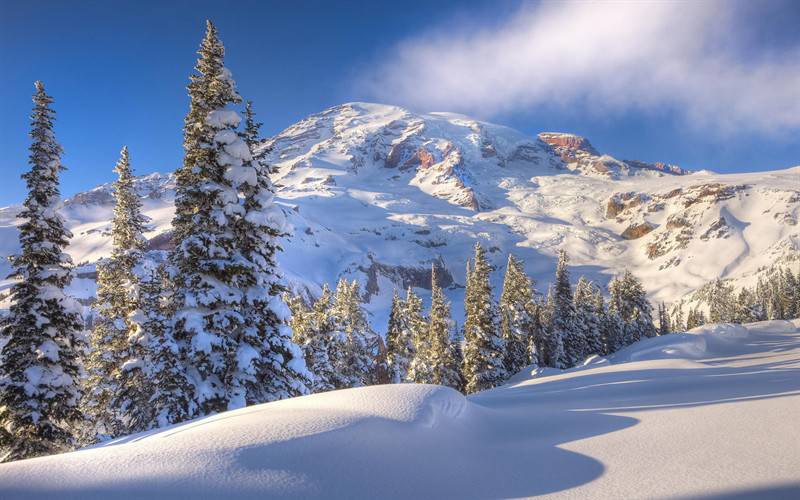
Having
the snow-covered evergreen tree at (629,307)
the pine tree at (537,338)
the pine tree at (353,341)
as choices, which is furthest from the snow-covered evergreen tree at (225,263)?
the snow-covered evergreen tree at (629,307)

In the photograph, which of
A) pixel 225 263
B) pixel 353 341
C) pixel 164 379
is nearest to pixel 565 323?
pixel 353 341

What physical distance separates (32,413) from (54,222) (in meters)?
5.95

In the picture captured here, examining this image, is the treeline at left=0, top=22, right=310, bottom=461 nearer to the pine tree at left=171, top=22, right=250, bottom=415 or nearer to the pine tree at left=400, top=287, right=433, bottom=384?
the pine tree at left=171, top=22, right=250, bottom=415

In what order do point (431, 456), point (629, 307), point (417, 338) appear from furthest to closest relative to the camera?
point (629, 307) < point (417, 338) < point (431, 456)

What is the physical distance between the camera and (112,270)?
17.7 metres

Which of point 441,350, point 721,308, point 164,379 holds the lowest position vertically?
point 721,308

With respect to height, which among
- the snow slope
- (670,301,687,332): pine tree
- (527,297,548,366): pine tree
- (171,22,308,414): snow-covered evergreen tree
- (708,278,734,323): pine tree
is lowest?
(670,301,687,332): pine tree

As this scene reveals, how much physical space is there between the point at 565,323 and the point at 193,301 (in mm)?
42789

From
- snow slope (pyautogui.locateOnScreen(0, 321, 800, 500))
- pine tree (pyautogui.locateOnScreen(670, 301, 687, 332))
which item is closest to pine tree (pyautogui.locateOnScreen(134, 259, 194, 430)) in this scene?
snow slope (pyautogui.locateOnScreen(0, 321, 800, 500))

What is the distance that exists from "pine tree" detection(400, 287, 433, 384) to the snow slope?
2343 centimetres

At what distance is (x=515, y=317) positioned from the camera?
3831cm

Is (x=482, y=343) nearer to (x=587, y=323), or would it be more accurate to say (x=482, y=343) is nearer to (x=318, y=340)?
(x=318, y=340)

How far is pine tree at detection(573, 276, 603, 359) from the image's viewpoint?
4872cm

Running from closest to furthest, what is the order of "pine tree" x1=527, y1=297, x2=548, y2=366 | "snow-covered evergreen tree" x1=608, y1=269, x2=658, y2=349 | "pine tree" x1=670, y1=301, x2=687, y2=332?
"pine tree" x1=527, y1=297, x2=548, y2=366, "snow-covered evergreen tree" x1=608, y1=269, x2=658, y2=349, "pine tree" x1=670, y1=301, x2=687, y2=332
